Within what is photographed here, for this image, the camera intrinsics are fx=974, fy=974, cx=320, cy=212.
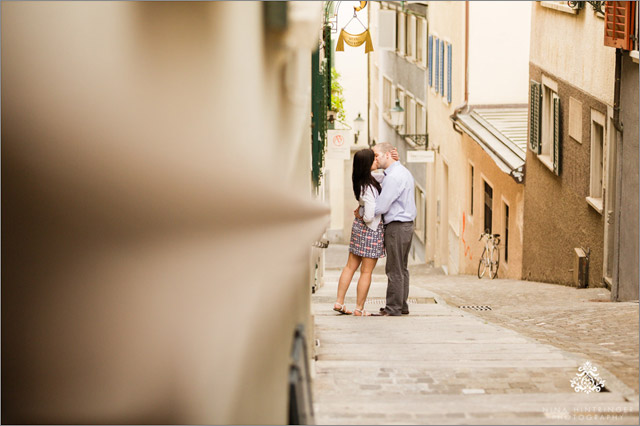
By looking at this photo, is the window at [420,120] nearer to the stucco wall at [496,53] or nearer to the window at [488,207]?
the stucco wall at [496,53]

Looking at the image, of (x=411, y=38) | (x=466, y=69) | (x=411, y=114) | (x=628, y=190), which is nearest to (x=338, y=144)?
(x=466, y=69)

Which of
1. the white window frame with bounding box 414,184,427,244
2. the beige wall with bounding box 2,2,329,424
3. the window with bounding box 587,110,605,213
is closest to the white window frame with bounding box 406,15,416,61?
the white window frame with bounding box 414,184,427,244

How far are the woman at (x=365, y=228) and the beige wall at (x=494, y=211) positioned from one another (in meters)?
8.87

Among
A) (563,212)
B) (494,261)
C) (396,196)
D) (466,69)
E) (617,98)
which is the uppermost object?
(466,69)

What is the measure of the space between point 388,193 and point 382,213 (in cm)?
19

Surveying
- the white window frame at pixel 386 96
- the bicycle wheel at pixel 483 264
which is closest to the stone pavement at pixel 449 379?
the bicycle wheel at pixel 483 264

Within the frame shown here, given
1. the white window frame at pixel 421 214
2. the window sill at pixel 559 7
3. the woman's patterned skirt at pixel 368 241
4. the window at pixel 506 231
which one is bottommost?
the white window frame at pixel 421 214

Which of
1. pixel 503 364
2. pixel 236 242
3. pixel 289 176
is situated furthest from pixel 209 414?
pixel 503 364

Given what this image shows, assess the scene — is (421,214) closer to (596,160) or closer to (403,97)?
(403,97)

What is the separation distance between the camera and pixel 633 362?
5332 millimetres

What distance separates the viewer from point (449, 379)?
4.85 m

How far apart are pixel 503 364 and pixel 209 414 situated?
3.65 meters

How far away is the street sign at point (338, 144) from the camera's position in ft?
55.9

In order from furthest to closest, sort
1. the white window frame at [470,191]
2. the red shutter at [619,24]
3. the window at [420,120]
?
the window at [420,120], the white window frame at [470,191], the red shutter at [619,24]
